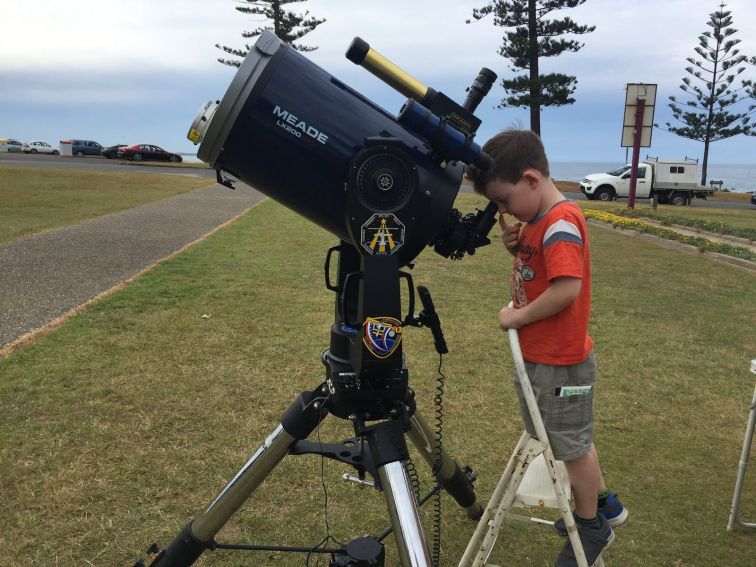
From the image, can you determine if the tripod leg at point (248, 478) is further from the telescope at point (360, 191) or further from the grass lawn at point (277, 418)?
the grass lawn at point (277, 418)

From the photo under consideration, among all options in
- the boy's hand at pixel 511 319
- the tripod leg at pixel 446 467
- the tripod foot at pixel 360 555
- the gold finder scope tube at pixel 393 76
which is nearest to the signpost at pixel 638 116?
the tripod leg at pixel 446 467

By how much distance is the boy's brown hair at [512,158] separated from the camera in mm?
1917

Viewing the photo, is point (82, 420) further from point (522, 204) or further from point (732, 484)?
point (732, 484)

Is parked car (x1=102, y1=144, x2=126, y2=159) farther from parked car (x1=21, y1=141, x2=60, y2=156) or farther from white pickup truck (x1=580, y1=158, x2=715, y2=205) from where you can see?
white pickup truck (x1=580, y1=158, x2=715, y2=205)

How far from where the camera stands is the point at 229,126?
5.66ft

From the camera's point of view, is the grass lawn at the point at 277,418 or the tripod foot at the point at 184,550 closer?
the tripod foot at the point at 184,550

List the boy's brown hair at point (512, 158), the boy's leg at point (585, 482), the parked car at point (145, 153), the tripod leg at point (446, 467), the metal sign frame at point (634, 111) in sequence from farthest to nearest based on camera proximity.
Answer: the parked car at point (145, 153) < the metal sign frame at point (634, 111) < the tripod leg at point (446, 467) < the boy's leg at point (585, 482) < the boy's brown hair at point (512, 158)

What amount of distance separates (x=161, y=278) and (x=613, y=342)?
4.84 m

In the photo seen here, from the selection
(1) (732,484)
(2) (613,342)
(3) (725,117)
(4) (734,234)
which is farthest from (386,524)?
(3) (725,117)

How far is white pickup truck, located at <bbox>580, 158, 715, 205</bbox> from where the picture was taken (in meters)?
25.5

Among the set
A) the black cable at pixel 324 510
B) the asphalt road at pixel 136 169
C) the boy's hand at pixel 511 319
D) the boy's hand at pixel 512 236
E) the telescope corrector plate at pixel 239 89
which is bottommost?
the black cable at pixel 324 510

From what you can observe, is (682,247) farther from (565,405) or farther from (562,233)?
(562,233)

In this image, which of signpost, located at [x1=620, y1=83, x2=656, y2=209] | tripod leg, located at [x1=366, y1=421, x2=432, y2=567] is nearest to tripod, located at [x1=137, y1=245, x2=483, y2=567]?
tripod leg, located at [x1=366, y1=421, x2=432, y2=567]

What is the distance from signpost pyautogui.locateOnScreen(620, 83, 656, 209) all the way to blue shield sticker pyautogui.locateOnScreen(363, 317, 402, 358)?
16.6 m
